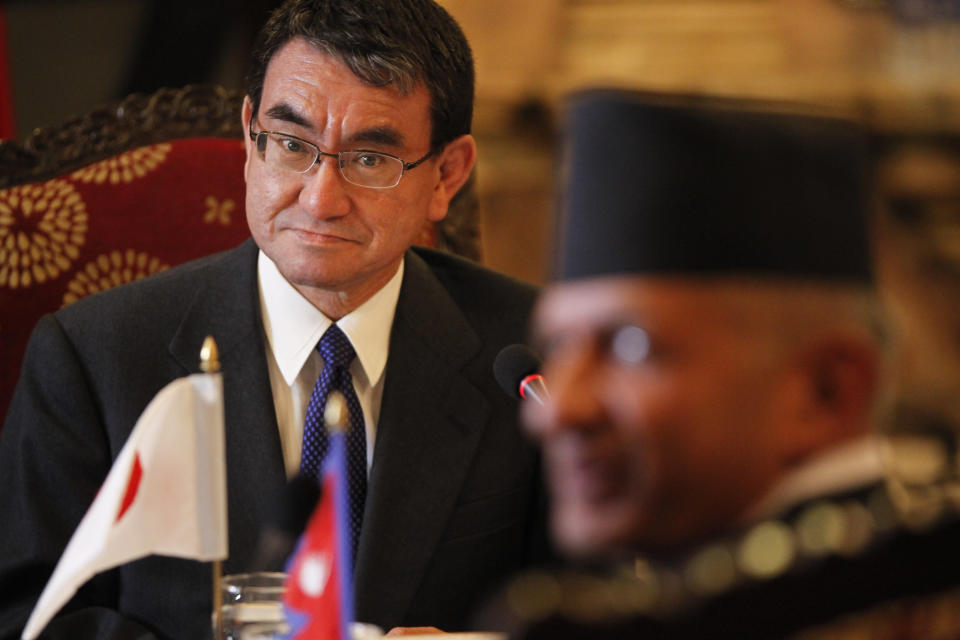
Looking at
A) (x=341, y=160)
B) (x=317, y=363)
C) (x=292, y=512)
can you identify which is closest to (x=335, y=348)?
(x=317, y=363)

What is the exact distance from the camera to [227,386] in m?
1.77

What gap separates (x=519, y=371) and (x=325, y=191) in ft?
1.82

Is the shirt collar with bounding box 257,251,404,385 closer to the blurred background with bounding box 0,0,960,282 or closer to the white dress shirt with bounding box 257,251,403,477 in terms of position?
the white dress shirt with bounding box 257,251,403,477

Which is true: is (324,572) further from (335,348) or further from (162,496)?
(335,348)

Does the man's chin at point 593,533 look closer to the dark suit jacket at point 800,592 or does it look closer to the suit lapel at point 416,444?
the dark suit jacket at point 800,592

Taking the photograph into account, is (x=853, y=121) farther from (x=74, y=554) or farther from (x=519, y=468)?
(x=519, y=468)

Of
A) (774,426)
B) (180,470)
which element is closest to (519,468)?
(180,470)

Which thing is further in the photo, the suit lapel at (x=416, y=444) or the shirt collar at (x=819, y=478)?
the suit lapel at (x=416, y=444)

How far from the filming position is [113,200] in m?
2.08

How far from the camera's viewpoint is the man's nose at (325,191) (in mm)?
1753

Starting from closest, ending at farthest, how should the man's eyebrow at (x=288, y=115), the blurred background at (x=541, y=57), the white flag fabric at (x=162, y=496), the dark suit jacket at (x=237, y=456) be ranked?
the white flag fabric at (x=162, y=496), the dark suit jacket at (x=237, y=456), the man's eyebrow at (x=288, y=115), the blurred background at (x=541, y=57)

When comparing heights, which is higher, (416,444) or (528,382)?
(528,382)

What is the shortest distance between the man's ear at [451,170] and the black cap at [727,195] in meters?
1.26

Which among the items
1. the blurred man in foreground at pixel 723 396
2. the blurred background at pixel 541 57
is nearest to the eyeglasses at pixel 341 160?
the blurred man in foreground at pixel 723 396
